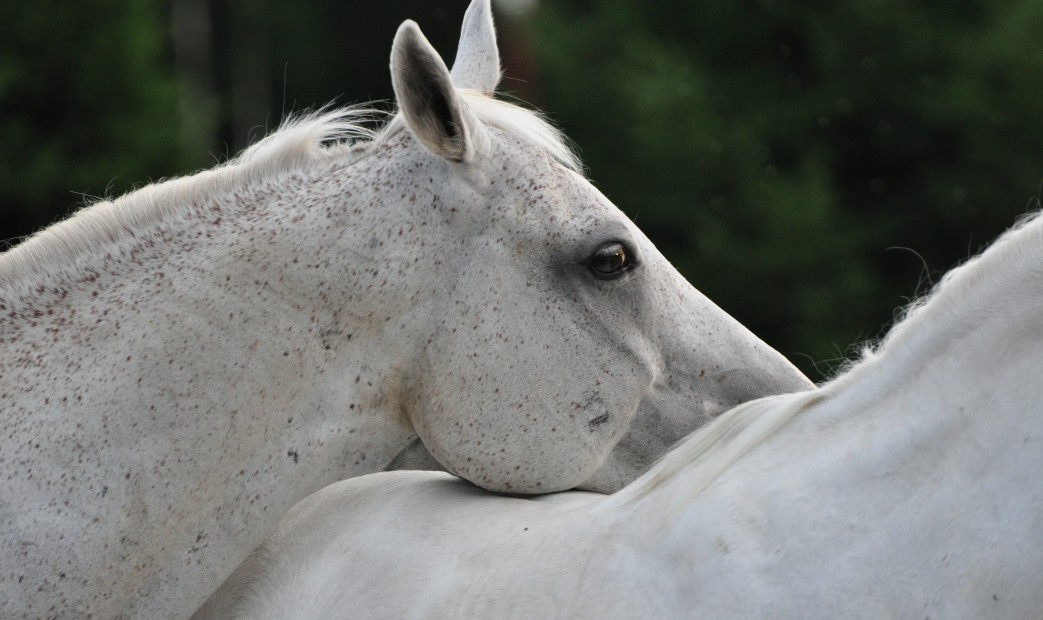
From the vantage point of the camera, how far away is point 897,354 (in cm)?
197

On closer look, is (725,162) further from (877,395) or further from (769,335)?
(877,395)

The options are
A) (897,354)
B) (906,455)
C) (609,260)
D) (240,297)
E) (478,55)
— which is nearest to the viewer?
(906,455)

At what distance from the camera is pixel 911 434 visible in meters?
1.87

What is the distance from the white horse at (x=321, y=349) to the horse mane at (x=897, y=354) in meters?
0.49

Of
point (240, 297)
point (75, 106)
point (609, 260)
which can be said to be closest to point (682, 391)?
point (609, 260)

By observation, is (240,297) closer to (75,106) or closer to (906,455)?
(906,455)

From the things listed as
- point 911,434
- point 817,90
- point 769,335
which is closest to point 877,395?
point 911,434

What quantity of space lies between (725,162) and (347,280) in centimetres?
1367

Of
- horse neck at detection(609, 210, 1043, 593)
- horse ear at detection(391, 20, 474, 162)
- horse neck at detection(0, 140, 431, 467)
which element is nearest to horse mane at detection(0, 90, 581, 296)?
horse neck at detection(0, 140, 431, 467)

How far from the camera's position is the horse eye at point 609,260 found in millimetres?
2727

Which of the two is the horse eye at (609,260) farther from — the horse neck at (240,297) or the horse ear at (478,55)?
the horse ear at (478,55)

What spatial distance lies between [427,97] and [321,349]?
63cm

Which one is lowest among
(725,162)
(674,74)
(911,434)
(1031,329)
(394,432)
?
(725,162)

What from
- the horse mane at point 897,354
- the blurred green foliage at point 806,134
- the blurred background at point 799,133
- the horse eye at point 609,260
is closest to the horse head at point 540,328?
the horse eye at point 609,260
